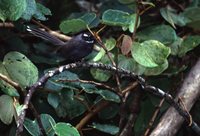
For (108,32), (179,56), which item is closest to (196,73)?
(179,56)

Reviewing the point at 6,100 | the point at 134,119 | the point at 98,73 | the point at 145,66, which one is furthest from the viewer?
the point at 134,119

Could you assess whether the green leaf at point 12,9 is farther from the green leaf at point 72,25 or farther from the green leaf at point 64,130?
the green leaf at point 64,130

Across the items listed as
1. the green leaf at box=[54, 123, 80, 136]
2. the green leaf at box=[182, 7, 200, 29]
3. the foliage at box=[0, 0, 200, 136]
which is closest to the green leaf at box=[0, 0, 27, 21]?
the foliage at box=[0, 0, 200, 136]

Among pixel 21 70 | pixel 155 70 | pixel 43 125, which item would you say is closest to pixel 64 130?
pixel 43 125

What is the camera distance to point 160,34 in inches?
64.3

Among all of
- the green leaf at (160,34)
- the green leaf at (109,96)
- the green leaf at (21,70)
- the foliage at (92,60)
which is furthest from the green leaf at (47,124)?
the green leaf at (160,34)

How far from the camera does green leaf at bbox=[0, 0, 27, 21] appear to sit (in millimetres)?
1259

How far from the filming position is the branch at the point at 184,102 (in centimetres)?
148

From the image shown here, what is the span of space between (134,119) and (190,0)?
25.9 inches

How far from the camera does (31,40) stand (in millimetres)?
1729

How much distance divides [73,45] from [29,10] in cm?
27

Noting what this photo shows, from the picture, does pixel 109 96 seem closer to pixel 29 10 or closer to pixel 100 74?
pixel 100 74

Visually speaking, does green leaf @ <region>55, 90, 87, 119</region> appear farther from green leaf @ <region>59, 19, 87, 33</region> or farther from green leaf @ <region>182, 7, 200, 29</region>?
green leaf @ <region>182, 7, 200, 29</region>

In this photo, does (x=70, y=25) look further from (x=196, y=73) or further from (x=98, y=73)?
(x=196, y=73)
